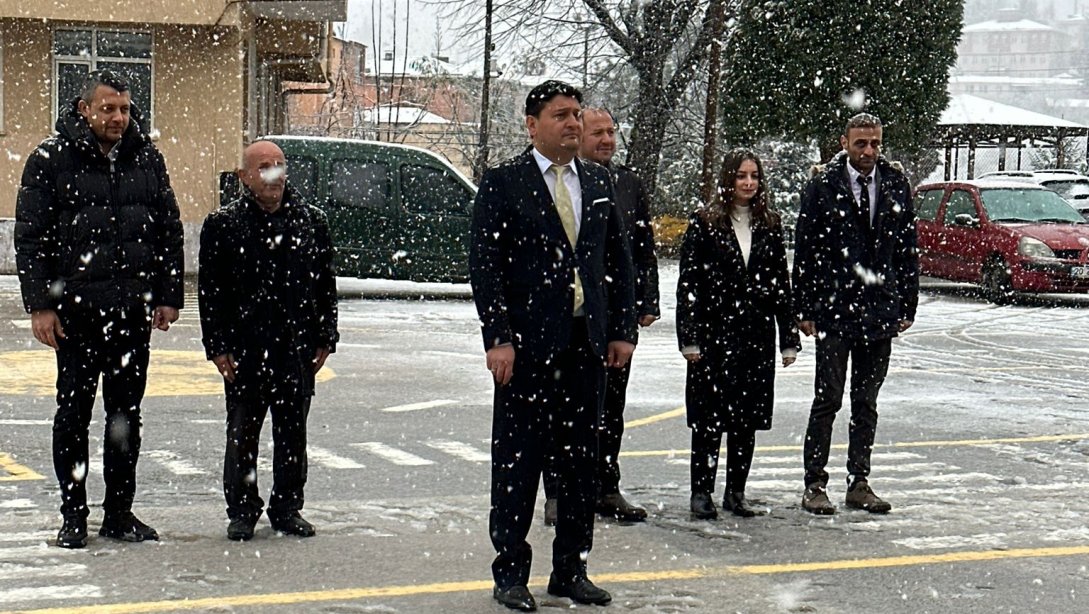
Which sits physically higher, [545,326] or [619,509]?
[545,326]

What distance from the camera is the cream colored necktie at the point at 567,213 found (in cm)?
587

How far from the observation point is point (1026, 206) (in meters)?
22.9

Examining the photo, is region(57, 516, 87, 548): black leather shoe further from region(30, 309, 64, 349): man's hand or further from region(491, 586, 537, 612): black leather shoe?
region(491, 586, 537, 612): black leather shoe

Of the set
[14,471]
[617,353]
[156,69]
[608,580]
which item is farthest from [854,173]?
[156,69]

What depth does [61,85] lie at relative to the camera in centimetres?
2434

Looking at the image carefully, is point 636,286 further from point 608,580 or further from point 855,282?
point 608,580

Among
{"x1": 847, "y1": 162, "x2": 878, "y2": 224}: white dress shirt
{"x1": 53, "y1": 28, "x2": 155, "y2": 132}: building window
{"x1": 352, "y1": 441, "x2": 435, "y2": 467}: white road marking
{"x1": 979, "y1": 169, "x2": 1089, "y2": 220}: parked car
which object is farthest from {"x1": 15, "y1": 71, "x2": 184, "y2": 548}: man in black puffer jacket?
{"x1": 979, "y1": 169, "x2": 1089, "y2": 220}: parked car

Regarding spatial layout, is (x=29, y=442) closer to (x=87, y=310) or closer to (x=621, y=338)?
(x=87, y=310)

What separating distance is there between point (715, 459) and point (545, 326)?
2065 mm

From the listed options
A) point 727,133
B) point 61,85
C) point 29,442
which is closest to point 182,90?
point 61,85

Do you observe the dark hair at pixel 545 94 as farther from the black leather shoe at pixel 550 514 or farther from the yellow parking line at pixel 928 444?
the yellow parking line at pixel 928 444

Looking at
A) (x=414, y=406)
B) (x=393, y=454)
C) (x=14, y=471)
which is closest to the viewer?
(x=14, y=471)

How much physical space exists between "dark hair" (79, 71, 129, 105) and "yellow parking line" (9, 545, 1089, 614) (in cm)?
211

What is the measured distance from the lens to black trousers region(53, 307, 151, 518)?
21.8 ft
